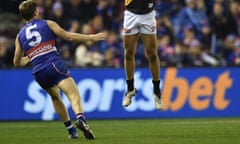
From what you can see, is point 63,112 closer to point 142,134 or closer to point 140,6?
point 142,134

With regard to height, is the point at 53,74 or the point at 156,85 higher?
the point at 53,74

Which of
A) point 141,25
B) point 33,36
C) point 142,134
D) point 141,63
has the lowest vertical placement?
point 141,63

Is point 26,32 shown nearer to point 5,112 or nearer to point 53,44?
point 53,44

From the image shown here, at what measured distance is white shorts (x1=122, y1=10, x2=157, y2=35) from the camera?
13992mm

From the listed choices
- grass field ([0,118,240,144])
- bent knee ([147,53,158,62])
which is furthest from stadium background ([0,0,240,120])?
bent knee ([147,53,158,62])

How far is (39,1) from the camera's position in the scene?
957 inches

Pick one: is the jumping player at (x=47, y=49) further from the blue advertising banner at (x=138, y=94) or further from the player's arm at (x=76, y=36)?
the blue advertising banner at (x=138, y=94)

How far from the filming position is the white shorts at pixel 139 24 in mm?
13992

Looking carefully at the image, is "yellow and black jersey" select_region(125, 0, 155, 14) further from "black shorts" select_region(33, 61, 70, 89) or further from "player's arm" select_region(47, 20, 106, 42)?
"black shorts" select_region(33, 61, 70, 89)

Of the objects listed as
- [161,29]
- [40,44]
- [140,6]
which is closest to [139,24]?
[140,6]

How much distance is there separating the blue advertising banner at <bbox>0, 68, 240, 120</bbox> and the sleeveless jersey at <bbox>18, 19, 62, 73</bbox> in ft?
25.8

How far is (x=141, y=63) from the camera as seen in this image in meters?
22.5

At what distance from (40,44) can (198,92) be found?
28.2 ft

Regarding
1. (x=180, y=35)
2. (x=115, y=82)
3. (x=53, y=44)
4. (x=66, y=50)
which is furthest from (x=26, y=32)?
(x=180, y=35)
